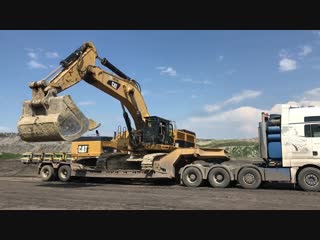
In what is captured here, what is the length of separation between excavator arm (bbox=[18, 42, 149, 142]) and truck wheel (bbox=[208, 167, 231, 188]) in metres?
5.96

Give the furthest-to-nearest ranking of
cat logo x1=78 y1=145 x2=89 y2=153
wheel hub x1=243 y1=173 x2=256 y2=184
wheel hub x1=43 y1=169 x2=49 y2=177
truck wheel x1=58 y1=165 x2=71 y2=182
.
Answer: wheel hub x1=43 y1=169 x2=49 y2=177 → cat logo x1=78 y1=145 x2=89 y2=153 → truck wheel x1=58 y1=165 x2=71 y2=182 → wheel hub x1=243 y1=173 x2=256 y2=184

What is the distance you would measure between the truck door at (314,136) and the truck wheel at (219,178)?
3.94 meters

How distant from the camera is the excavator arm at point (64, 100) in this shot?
15633 mm

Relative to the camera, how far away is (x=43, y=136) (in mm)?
15688

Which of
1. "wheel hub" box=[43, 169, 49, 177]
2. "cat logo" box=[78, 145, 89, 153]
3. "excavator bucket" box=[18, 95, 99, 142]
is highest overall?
"excavator bucket" box=[18, 95, 99, 142]

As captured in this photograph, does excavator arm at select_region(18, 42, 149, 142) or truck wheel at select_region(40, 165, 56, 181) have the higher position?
excavator arm at select_region(18, 42, 149, 142)

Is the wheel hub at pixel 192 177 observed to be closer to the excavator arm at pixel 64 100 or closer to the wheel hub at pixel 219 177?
the wheel hub at pixel 219 177

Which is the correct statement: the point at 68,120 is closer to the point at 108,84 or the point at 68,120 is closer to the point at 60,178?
the point at 108,84

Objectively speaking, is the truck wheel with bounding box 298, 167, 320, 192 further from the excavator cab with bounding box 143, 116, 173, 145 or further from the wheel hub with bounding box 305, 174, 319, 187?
the excavator cab with bounding box 143, 116, 173, 145

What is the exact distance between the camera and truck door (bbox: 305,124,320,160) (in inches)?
629

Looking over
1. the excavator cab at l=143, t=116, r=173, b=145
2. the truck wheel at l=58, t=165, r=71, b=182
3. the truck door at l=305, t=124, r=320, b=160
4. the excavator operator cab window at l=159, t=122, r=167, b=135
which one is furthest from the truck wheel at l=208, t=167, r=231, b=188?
the truck wheel at l=58, t=165, r=71, b=182

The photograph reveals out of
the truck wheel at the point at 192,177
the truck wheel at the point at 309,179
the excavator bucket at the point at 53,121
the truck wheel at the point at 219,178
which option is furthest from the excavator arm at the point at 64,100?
the truck wheel at the point at 309,179

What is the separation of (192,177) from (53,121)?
7.34 m
